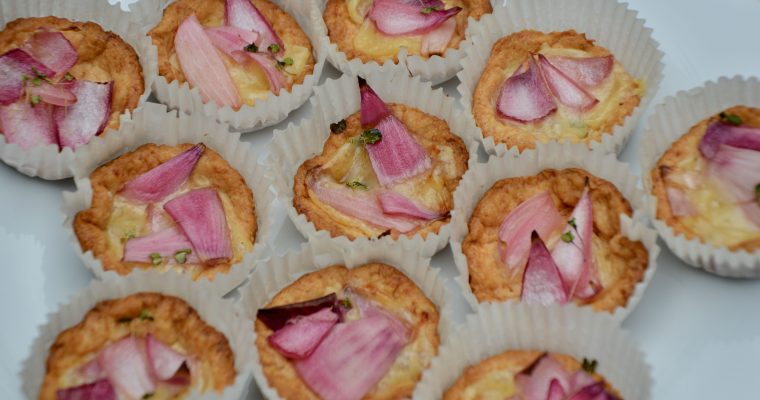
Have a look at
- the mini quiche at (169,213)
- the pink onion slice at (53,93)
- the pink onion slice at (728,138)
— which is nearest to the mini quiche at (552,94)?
the pink onion slice at (728,138)

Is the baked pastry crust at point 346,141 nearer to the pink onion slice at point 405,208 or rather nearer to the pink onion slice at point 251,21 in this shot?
the pink onion slice at point 405,208

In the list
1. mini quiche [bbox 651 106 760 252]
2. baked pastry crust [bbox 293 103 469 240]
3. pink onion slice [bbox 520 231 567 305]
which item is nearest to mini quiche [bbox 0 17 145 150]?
baked pastry crust [bbox 293 103 469 240]

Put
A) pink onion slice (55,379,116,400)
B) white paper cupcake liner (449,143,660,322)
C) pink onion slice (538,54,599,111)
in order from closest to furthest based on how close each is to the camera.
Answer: pink onion slice (55,379,116,400), white paper cupcake liner (449,143,660,322), pink onion slice (538,54,599,111)

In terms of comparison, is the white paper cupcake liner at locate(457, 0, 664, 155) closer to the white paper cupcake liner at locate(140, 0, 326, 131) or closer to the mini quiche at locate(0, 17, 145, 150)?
the white paper cupcake liner at locate(140, 0, 326, 131)

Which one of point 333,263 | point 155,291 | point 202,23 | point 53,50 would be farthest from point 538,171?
point 53,50

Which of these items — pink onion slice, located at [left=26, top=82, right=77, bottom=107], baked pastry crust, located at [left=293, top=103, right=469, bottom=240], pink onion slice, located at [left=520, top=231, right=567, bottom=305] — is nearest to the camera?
pink onion slice, located at [left=520, top=231, right=567, bottom=305]

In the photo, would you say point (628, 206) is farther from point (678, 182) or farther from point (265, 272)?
point (265, 272)
